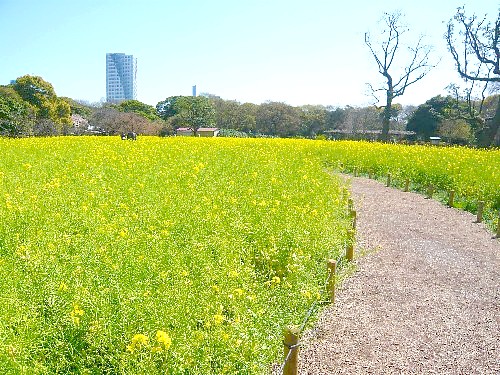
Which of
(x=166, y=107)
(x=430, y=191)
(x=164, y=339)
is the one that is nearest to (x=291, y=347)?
(x=164, y=339)

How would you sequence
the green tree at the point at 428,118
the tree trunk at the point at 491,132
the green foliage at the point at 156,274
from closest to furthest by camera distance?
the green foliage at the point at 156,274, the tree trunk at the point at 491,132, the green tree at the point at 428,118

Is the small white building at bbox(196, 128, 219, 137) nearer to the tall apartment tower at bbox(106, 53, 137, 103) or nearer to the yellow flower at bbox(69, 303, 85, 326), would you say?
the yellow flower at bbox(69, 303, 85, 326)

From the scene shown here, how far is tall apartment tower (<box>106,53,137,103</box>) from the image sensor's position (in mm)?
156000

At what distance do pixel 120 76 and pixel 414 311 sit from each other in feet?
550

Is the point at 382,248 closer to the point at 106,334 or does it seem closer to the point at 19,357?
the point at 106,334

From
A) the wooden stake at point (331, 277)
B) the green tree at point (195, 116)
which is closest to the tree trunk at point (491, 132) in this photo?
the wooden stake at point (331, 277)

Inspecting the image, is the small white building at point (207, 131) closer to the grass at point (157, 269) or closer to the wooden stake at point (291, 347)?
the grass at point (157, 269)

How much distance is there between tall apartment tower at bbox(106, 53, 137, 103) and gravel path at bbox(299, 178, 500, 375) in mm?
161105

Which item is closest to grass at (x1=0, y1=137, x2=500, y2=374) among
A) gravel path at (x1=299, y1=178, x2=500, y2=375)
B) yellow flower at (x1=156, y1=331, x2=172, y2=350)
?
yellow flower at (x1=156, y1=331, x2=172, y2=350)

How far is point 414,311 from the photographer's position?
15.3 feet

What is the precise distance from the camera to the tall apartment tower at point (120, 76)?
156000mm

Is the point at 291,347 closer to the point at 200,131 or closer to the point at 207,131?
the point at 207,131

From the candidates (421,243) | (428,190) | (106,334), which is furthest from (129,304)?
(428,190)

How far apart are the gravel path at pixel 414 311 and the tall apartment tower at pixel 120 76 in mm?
161105
